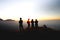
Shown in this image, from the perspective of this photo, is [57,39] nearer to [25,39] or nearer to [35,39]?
[35,39]

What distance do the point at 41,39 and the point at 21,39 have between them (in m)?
2.35

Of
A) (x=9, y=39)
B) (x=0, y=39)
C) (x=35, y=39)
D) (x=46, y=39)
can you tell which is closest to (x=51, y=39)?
(x=46, y=39)

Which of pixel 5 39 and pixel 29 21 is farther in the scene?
pixel 29 21

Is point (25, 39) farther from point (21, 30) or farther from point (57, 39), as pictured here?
point (21, 30)

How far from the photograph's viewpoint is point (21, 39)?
12844 millimetres

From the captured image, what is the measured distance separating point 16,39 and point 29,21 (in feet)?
28.3

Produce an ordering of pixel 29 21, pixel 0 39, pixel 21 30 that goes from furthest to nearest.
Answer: pixel 29 21
pixel 21 30
pixel 0 39

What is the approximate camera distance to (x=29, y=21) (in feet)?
69.2

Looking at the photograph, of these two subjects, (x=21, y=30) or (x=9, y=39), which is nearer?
(x=9, y=39)

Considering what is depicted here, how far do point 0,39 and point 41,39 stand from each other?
4.75 m

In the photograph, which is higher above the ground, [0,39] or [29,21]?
[29,21]

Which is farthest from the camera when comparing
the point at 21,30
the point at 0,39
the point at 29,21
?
the point at 29,21

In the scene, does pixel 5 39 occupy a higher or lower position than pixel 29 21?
lower

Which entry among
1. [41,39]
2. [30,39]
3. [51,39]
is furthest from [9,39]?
[51,39]
